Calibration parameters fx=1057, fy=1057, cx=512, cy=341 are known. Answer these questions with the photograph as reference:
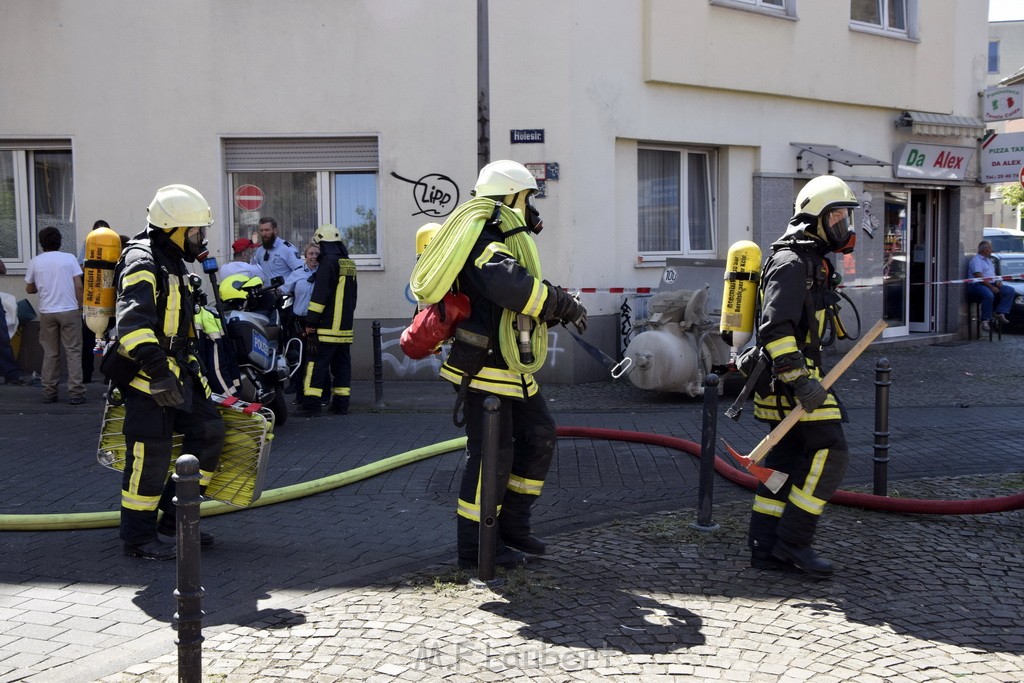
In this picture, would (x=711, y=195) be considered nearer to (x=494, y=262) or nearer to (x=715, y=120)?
(x=715, y=120)

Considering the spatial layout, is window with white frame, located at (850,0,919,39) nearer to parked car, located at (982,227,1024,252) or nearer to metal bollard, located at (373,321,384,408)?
metal bollard, located at (373,321,384,408)

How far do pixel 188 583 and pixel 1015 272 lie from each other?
2043 centimetres

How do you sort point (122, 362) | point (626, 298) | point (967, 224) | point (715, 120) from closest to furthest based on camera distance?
1. point (122, 362)
2. point (626, 298)
3. point (715, 120)
4. point (967, 224)

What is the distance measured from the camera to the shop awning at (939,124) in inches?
632

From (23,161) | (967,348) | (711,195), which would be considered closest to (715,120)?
(711,195)

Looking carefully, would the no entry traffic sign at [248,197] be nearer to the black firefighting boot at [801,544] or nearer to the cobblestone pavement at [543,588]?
the cobblestone pavement at [543,588]

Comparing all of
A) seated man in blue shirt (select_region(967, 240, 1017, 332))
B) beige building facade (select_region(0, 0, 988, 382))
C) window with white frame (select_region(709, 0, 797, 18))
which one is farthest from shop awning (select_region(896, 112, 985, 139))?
beige building facade (select_region(0, 0, 988, 382))

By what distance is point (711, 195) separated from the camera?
14531mm

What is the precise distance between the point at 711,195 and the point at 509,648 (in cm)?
1101

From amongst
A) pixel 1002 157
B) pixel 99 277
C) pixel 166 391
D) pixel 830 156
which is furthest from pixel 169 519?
pixel 1002 157

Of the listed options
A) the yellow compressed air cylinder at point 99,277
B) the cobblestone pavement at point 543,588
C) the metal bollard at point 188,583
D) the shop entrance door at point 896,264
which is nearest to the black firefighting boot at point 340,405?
the cobblestone pavement at point 543,588

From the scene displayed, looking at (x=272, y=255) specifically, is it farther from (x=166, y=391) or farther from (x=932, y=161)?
(x=932, y=161)

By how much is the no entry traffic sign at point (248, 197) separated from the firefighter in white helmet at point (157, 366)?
778 centimetres

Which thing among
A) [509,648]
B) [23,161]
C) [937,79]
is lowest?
[509,648]
